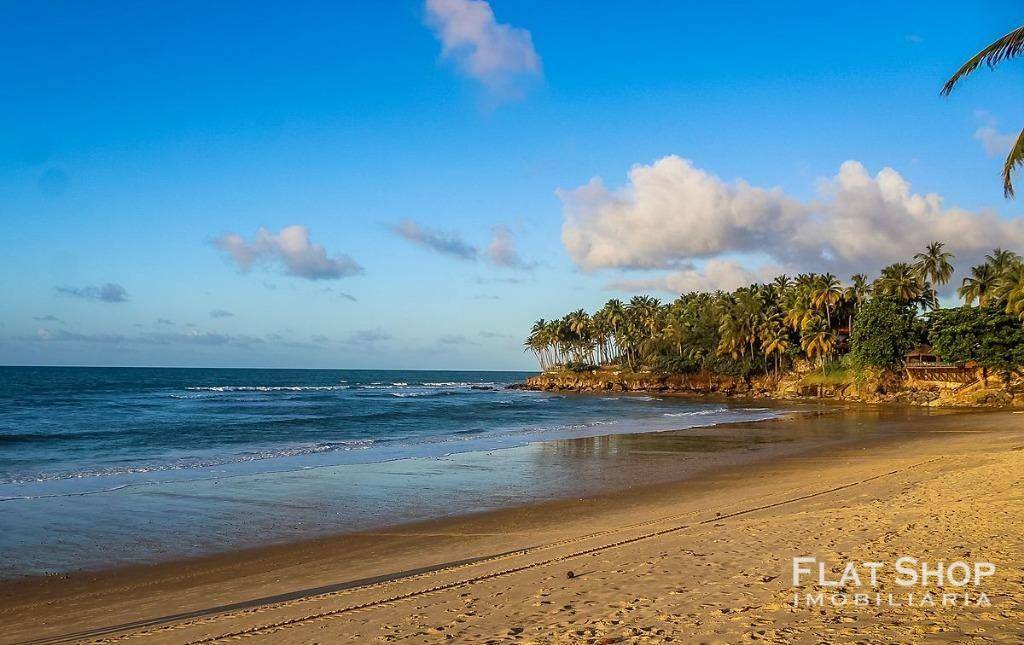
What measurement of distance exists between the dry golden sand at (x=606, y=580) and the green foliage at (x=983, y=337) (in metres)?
43.4

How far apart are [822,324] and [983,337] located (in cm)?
2182

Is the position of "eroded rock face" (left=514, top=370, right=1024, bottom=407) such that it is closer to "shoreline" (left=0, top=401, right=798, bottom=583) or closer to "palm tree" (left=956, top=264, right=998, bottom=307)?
"palm tree" (left=956, top=264, right=998, bottom=307)

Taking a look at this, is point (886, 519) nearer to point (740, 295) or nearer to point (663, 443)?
point (663, 443)

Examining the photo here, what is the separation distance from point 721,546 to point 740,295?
83.4 metres

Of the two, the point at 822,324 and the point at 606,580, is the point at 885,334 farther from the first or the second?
the point at 606,580

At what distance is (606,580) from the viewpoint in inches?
326

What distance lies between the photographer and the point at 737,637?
19.7 ft

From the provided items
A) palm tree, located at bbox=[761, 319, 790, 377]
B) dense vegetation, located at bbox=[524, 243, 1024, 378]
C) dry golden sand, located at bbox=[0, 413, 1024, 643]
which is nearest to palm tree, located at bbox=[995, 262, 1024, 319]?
dense vegetation, located at bbox=[524, 243, 1024, 378]

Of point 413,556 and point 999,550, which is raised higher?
point 999,550

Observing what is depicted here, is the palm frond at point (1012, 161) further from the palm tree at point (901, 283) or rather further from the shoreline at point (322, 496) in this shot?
the palm tree at point (901, 283)

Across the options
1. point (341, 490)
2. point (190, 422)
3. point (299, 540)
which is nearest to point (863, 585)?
point (299, 540)

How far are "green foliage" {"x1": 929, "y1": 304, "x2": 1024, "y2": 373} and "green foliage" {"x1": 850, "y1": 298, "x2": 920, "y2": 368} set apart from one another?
6.72 meters

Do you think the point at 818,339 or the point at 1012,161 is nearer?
the point at 1012,161

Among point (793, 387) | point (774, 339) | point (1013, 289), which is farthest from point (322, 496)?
point (774, 339)
